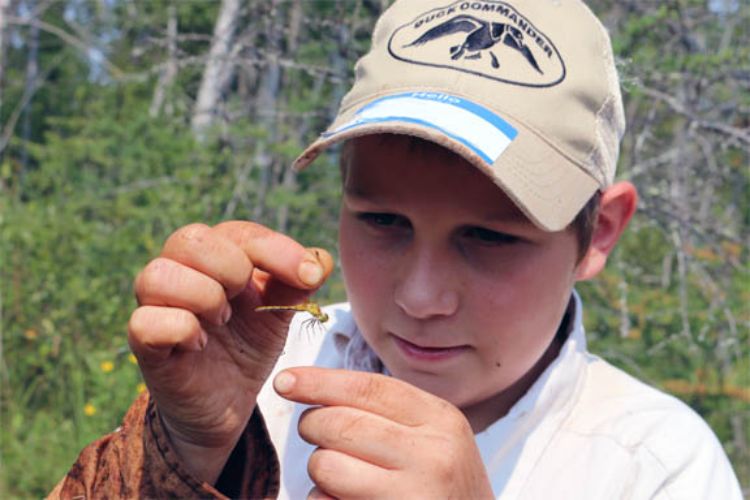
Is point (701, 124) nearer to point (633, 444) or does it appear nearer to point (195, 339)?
point (633, 444)

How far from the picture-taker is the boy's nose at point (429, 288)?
1374 mm

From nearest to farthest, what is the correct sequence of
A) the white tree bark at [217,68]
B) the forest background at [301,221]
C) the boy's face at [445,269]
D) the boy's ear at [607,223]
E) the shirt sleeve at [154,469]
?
the shirt sleeve at [154,469] → the boy's face at [445,269] → the boy's ear at [607,223] → the forest background at [301,221] → the white tree bark at [217,68]

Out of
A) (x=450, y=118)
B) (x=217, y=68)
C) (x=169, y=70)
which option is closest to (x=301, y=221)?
(x=169, y=70)

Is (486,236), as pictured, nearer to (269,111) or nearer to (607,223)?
(607,223)

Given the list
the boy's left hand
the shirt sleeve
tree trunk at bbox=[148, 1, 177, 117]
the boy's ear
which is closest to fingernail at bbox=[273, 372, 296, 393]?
the boy's left hand

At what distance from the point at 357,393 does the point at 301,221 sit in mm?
3227

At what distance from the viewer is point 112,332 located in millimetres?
4164

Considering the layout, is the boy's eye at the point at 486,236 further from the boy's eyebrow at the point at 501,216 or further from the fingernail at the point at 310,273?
the fingernail at the point at 310,273

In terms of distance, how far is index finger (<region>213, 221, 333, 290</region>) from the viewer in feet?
3.67

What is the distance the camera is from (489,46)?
1.55m

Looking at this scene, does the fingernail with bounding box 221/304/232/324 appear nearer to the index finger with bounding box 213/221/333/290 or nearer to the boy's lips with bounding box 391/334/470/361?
the index finger with bounding box 213/221/333/290

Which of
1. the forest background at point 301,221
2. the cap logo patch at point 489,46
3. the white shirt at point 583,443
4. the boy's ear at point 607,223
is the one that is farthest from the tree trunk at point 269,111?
the white shirt at point 583,443

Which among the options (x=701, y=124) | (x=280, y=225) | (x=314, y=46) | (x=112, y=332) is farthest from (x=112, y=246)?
(x=701, y=124)

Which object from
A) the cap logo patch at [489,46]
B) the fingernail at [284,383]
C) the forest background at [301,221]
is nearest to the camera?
the fingernail at [284,383]
